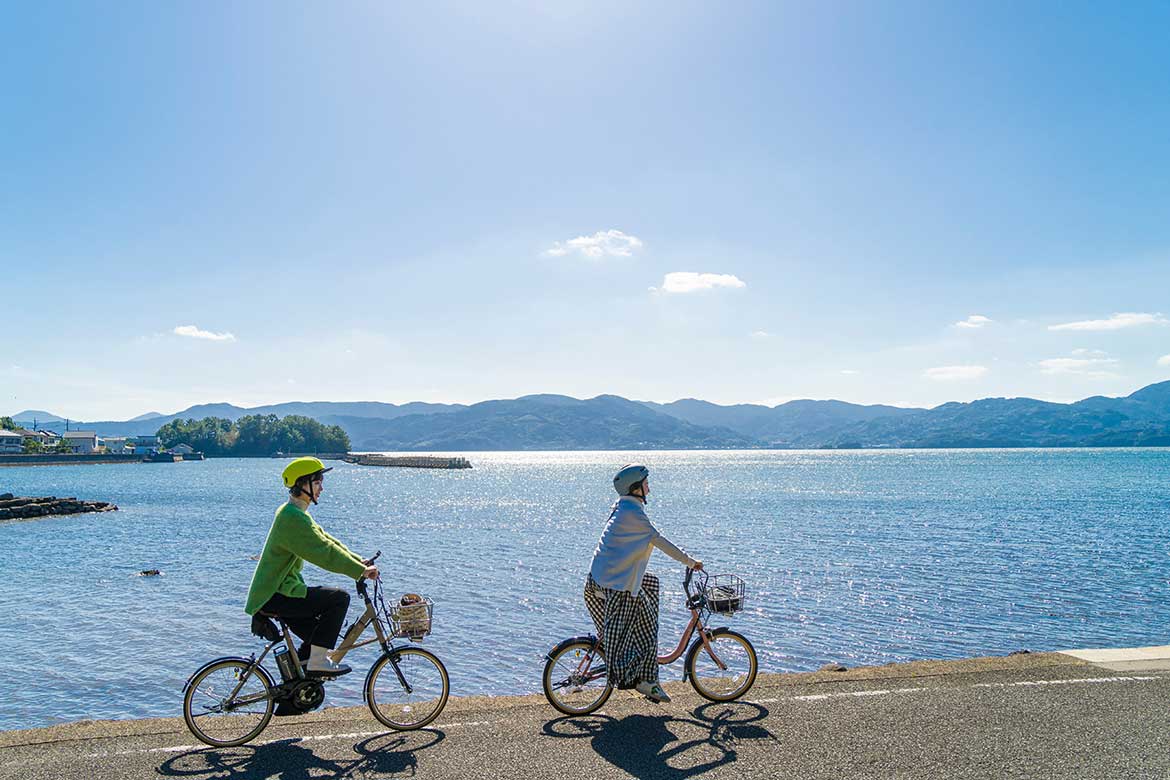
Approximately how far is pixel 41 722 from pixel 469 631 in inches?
404

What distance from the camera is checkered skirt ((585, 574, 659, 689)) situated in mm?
8141

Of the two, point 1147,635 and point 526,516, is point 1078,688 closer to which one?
point 1147,635

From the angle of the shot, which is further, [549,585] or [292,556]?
[549,585]

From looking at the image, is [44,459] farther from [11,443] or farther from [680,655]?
[680,655]

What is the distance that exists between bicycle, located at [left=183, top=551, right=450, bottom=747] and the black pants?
0.09 meters

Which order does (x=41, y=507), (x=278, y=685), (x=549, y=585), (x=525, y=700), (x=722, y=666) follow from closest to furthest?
1. (x=278, y=685)
2. (x=722, y=666)
3. (x=525, y=700)
4. (x=549, y=585)
5. (x=41, y=507)

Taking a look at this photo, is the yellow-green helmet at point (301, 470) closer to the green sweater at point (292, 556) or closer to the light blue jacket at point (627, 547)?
the green sweater at point (292, 556)

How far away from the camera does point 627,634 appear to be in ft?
26.9

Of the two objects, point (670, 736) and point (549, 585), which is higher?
point (670, 736)

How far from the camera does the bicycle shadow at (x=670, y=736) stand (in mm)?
6812

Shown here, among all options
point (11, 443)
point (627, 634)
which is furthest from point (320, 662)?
point (11, 443)

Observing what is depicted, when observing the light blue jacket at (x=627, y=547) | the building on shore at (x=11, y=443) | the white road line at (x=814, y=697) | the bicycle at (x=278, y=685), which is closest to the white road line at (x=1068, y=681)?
the white road line at (x=814, y=697)

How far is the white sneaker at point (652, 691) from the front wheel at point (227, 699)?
3.71 m

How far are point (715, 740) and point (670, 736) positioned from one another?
44cm
